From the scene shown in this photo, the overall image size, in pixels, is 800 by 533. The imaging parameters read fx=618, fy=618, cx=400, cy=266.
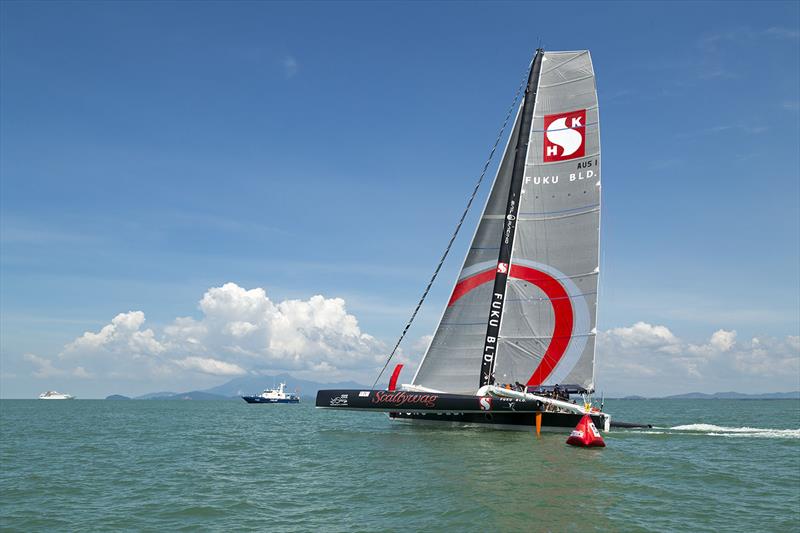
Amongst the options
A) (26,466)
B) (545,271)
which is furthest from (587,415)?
(26,466)

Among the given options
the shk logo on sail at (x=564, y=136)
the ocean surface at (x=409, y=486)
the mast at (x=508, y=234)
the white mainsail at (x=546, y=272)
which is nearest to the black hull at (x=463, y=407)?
the ocean surface at (x=409, y=486)

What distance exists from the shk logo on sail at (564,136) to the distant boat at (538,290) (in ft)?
0.16

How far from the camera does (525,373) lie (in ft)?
99.7

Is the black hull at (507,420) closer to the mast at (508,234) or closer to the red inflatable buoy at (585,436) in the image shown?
the mast at (508,234)

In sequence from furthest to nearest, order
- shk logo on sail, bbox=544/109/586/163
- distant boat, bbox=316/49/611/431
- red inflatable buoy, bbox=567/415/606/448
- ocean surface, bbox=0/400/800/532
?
shk logo on sail, bbox=544/109/586/163 < distant boat, bbox=316/49/611/431 < red inflatable buoy, bbox=567/415/606/448 < ocean surface, bbox=0/400/800/532

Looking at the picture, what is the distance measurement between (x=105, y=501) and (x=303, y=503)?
5.19 metres

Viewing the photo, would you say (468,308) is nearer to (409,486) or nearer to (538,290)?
(538,290)

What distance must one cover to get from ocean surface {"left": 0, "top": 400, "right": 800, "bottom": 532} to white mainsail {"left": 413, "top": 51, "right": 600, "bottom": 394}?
12.0ft

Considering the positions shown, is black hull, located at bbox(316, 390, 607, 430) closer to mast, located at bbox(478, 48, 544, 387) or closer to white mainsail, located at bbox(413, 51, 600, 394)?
mast, located at bbox(478, 48, 544, 387)

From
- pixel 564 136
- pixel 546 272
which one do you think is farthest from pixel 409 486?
pixel 564 136

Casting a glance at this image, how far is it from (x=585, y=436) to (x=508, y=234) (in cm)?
1099

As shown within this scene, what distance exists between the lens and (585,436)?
24.6 m

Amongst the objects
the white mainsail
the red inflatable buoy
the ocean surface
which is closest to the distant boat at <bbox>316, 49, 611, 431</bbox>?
the white mainsail

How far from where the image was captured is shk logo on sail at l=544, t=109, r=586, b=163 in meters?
30.9
